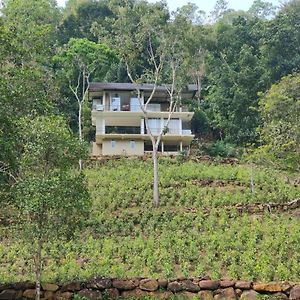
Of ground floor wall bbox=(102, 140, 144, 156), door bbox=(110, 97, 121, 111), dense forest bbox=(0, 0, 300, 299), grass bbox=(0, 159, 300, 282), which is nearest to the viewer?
dense forest bbox=(0, 0, 300, 299)

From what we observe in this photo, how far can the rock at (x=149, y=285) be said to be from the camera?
40.2 ft

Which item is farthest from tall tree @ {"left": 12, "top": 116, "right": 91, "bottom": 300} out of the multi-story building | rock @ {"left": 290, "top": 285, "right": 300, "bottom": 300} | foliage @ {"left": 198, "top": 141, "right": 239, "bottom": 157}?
foliage @ {"left": 198, "top": 141, "right": 239, "bottom": 157}

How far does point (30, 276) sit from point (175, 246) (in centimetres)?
427

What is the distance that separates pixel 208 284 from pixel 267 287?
1.35 m

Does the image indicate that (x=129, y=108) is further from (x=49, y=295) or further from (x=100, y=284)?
(x=49, y=295)

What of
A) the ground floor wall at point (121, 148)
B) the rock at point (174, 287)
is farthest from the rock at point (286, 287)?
the ground floor wall at point (121, 148)

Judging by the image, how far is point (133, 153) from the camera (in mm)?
34094

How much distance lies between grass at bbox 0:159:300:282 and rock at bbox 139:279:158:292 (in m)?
0.54

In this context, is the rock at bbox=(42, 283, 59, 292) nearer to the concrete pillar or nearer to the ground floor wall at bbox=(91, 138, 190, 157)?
the ground floor wall at bbox=(91, 138, 190, 157)

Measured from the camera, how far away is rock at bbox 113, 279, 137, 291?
1227 cm

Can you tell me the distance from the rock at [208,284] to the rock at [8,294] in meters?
4.28

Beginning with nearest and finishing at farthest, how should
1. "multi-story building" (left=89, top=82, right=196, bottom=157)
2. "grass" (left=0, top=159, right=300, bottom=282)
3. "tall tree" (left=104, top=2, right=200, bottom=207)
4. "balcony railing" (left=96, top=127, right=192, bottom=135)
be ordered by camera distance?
"grass" (left=0, top=159, right=300, bottom=282) → "tall tree" (left=104, top=2, right=200, bottom=207) → "multi-story building" (left=89, top=82, right=196, bottom=157) → "balcony railing" (left=96, top=127, right=192, bottom=135)

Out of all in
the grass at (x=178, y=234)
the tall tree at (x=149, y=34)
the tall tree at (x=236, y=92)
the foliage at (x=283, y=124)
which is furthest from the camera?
the tall tree at (x=236, y=92)

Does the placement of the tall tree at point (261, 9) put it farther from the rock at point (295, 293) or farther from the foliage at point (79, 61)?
the rock at point (295, 293)
